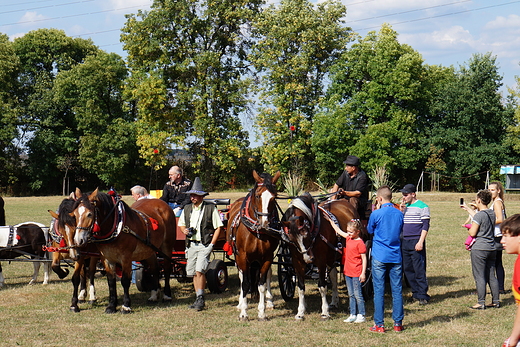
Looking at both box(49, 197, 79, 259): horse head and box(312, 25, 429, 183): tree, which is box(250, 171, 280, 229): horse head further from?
box(312, 25, 429, 183): tree

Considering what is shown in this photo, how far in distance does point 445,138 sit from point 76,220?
125 feet

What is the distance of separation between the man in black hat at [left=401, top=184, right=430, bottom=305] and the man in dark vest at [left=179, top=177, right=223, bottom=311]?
318cm

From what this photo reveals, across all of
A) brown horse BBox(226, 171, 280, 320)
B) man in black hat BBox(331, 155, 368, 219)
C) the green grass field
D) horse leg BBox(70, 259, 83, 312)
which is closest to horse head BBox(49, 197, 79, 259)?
horse leg BBox(70, 259, 83, 312)

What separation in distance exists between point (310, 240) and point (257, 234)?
780 millimetres

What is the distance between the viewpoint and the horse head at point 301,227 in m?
7.82

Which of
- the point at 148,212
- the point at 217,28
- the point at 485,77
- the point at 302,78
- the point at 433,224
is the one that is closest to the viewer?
the point at 148,212

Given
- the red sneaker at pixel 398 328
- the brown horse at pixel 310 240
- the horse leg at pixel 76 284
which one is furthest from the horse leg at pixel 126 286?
the red sneaker at pixel 398 328

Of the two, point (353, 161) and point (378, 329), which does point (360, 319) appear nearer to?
point (378, 329)

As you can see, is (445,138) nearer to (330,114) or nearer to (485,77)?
(485,77)

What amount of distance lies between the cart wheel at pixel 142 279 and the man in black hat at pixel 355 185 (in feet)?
12.6

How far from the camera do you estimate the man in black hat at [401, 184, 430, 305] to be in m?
9.28

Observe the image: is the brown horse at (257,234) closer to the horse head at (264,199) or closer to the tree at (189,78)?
the horse head at (264,199)

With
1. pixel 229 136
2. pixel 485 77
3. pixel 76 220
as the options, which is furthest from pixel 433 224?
pixel 485 77

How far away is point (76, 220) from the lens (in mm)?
8242
